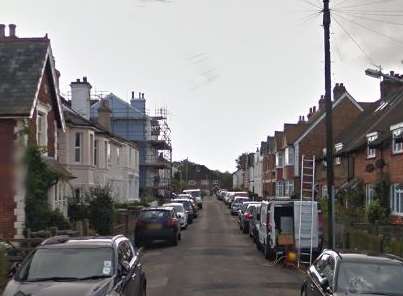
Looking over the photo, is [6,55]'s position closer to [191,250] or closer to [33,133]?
[33,133]

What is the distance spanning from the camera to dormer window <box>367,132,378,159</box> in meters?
33.7

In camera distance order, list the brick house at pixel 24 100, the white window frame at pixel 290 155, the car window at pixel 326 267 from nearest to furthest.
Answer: the car window at pixel 326 267, the brick house at pixel 24 100, the white window frame at pixel 290 155

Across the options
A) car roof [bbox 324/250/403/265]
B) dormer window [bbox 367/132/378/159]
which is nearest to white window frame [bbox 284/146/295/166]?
dormer window [bbox 367/132/378/159]

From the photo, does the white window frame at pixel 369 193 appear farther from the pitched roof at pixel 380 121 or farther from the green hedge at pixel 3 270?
the green hedge at pixel 3 270

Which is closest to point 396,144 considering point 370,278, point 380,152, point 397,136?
point 397,136

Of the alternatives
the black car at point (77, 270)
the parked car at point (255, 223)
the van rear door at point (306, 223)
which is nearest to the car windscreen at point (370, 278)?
the black car at point (77, 270)

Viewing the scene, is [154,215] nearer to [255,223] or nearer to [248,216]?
[255,223]

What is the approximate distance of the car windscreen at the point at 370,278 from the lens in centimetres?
937

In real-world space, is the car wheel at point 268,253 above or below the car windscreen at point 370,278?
below

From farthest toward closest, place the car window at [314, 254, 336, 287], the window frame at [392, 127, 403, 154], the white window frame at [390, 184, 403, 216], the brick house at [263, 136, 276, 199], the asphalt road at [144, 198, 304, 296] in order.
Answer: the brick house at [263, 136, 276, 199] < the white window frame at [390, 184, 403, 216] < the window frame at [392, 127, 403, 154] < the asphalt road at [144, 198, 304, 296] < the car window at [314, 254, 336, 287]

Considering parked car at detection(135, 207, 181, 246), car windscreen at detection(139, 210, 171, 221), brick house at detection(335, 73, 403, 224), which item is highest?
brick house at detection(335, 73, 403, 224)

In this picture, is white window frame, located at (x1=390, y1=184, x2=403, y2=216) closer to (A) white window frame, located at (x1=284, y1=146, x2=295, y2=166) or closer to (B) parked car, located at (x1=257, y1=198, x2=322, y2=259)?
(B) parked car, located at (x1=257, y1=198, x2=322, y2=259)

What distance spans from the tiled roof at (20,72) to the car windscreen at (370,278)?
1544cm

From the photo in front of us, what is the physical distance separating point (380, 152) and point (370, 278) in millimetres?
24439
